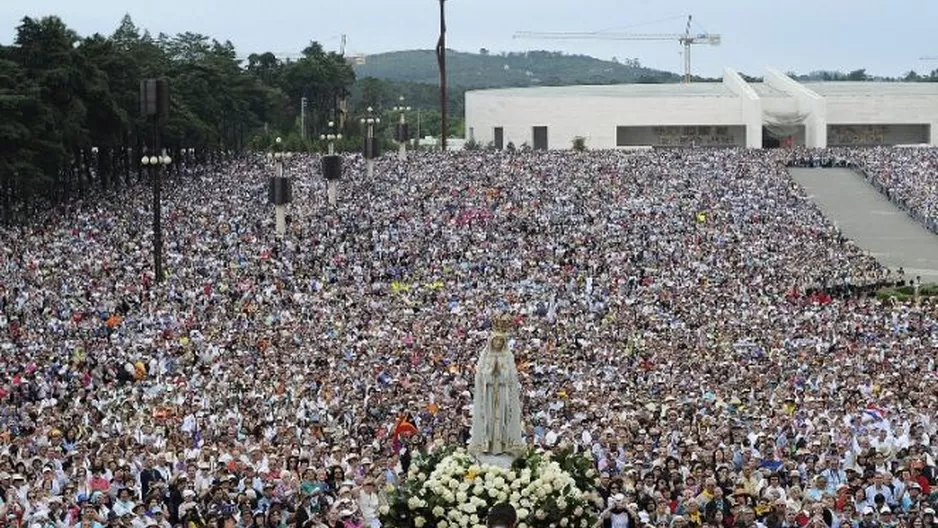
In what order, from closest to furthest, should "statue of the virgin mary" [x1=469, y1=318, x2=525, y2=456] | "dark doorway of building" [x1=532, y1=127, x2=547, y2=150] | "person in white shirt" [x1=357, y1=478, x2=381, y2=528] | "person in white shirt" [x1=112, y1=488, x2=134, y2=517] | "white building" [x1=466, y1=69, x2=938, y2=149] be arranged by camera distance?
"statue of the virgin mary" [x1=469, y1=318, x2=525, y2=456] < "person in white shirt" [x1=112, y1=488, x2=134, y2=517] < "person in white shirt" [x1=357, y1=478, x2=381, y2=528] < "white building" [x1=466, y1=69, x2=938, y2=149] < "dark doorway of building" [x1=532, y1=127, x2=547, y2=150]

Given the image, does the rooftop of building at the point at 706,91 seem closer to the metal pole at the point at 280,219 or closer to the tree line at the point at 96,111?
the tree line at the point at 96,111

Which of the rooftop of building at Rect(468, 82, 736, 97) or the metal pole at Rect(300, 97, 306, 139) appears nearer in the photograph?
the metal pole at Rect(300, 97, 306, 139)

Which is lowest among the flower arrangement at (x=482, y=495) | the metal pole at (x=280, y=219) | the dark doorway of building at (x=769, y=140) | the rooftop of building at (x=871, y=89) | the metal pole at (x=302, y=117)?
the flower arrangement at (x=482, y=495)

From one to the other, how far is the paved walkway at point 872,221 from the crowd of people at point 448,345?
218 centimetres

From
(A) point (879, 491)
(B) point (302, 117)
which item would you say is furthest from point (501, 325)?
(B) point (302, 117)

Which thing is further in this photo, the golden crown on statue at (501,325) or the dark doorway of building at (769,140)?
the dark doorway of building at (769,140)

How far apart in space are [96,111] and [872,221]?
2866cm

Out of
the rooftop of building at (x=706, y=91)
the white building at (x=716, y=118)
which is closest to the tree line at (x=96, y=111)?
the white building at (x=716, y=118)

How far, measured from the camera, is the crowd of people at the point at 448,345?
2023 cm

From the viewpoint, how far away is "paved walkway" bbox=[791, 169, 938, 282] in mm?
61625

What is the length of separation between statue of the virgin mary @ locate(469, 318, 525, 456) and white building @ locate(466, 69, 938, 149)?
314 feet

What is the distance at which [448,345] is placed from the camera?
126ft

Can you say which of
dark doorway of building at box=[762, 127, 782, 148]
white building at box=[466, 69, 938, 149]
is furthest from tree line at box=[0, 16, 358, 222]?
dark doorway of building at box=[762, 127, 782, 148]

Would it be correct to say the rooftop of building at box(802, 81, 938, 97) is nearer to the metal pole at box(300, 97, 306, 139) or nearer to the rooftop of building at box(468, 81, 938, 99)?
the rooftop of building at box(468, 81, 938, 99)
